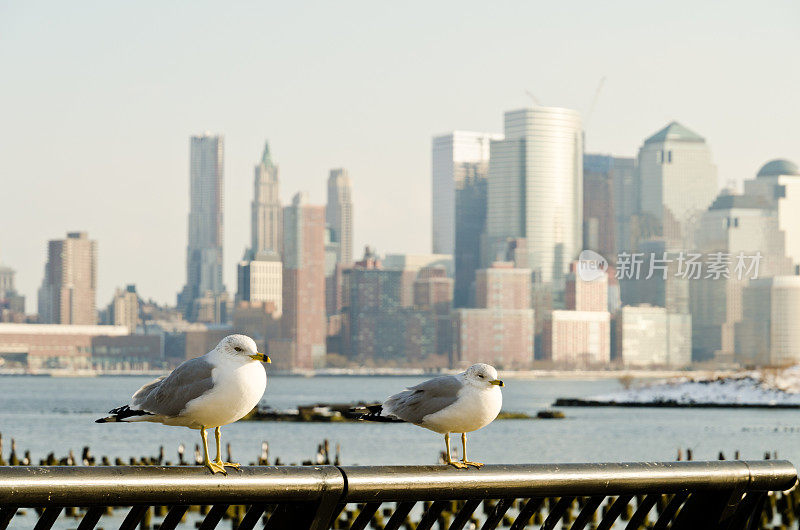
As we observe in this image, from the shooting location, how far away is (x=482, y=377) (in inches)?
256

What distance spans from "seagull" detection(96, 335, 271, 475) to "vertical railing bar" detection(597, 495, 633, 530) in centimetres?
145

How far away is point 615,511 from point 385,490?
1109mm

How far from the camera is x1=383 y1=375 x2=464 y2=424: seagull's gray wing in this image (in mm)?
6477

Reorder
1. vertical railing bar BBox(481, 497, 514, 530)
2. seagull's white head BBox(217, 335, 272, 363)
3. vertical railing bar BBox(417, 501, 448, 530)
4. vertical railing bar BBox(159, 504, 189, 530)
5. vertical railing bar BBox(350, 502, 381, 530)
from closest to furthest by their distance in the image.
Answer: vertical railing bar BBox(159, 504, 189, 530), vertical railing bar BBox(350, 502, 381, 530), vertical railing bar BBox(417, 501, 448, 530), vertical railing bar BBox(481, 497, 514, 530), seagull's white head BBox(217, 335, 272, 363)

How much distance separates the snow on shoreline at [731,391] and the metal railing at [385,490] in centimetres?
14675

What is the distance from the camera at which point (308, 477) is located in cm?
480

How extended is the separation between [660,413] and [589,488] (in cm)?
13415

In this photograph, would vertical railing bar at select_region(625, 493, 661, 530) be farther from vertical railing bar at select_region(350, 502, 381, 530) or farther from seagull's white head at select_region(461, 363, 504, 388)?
vertical railing bar at select_region(350, 502, 381, 530)

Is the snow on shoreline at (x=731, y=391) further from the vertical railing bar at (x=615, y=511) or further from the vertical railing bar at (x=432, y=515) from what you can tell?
the vertical railing bar at (x=432, y=515)

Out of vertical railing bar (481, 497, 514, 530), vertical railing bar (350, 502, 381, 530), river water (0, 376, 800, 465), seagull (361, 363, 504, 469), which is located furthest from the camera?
river water (0, 376, 800, 465)

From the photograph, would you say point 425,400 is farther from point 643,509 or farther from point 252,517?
point 252,517

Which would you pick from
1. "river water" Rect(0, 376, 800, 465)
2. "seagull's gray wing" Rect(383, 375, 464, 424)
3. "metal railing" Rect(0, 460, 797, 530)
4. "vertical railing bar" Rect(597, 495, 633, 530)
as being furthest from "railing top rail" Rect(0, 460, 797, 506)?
"river water" Rect(0, 376, 800, 465)

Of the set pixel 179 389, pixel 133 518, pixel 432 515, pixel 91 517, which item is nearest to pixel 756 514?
pixel 432 515

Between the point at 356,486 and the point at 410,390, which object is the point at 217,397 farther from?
the point at 410,390
